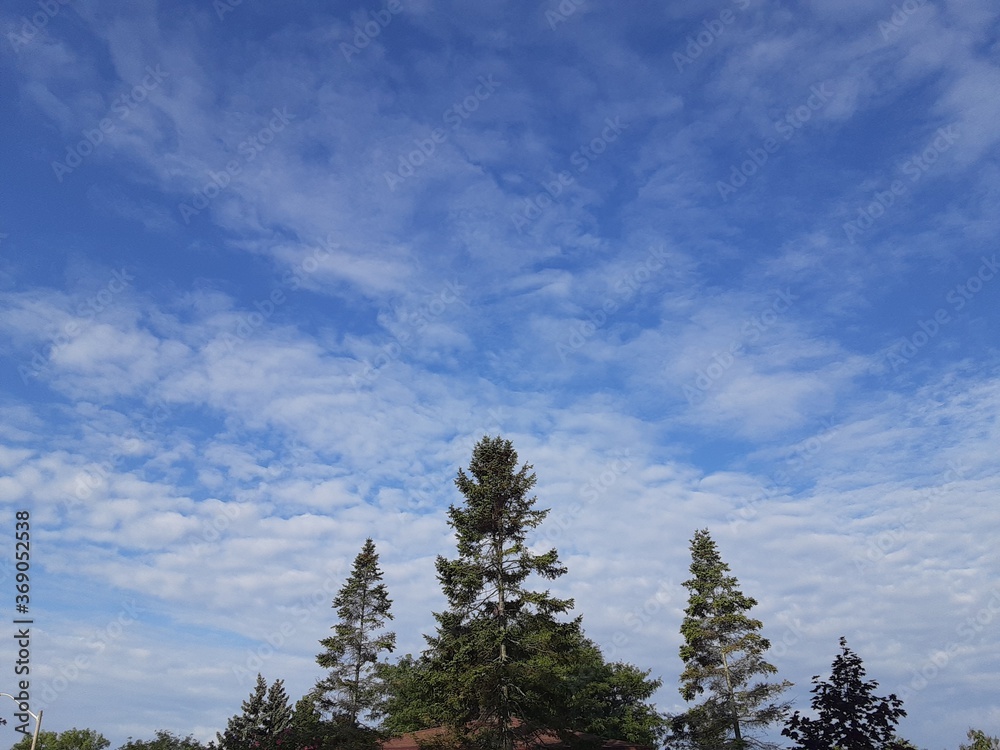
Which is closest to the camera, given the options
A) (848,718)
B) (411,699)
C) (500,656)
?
(848,718)

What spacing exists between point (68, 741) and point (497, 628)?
81617mm

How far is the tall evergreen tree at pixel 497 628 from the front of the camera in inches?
1196

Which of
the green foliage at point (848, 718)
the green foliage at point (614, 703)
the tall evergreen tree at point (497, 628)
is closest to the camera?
the green foliage at point (848, 718)

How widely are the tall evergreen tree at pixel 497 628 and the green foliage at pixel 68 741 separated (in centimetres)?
7525

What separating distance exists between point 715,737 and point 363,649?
A: 22.1m

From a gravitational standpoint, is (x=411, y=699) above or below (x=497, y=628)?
below

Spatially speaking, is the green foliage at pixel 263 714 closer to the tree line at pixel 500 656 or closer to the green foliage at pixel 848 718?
the tree line at pixel 500 656

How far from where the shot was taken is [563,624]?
33.0 m

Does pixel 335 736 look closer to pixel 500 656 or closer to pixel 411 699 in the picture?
pixel 500 656

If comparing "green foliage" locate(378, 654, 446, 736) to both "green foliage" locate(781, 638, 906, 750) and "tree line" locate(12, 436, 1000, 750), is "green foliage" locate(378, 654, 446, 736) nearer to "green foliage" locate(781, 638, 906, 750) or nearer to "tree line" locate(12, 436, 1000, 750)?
"tree line" locate(12, 436, 1000, 750)

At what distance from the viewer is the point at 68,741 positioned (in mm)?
82312

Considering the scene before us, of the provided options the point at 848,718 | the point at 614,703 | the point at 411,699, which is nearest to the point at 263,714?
the point at 411,699

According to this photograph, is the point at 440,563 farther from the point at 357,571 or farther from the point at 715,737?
the point at 715,737

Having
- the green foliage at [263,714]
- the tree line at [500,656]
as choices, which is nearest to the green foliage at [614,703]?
the tree line at [500,656]
